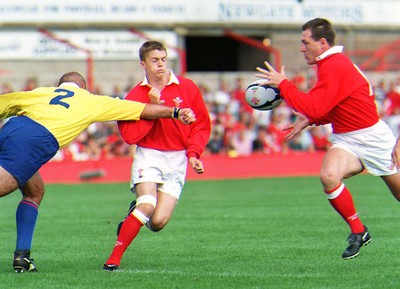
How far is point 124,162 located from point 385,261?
13.3m

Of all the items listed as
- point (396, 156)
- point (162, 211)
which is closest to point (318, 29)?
point (396, 156)

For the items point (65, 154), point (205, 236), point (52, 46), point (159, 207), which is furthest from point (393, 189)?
point (52, 46)

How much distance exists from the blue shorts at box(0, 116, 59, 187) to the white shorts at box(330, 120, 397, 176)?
102 inches

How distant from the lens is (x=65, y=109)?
29.1 ft

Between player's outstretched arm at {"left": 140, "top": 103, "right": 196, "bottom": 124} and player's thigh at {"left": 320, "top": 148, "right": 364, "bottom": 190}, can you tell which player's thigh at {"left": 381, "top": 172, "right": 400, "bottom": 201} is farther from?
player's outstretched arm at {"left": 140, "top": 103, "right": 196, "bottom": 124}

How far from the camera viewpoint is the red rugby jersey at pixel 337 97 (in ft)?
28.8

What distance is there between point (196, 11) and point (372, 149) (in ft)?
66.1

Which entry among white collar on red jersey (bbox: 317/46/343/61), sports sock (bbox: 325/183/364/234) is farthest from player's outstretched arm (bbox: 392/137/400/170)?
white collar on red jersey (bbox: 317/46/343/61)

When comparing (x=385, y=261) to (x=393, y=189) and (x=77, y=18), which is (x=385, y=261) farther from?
(x=77, y=18)

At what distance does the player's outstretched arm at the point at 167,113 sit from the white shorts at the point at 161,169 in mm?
518

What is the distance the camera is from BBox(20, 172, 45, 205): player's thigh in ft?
30.0

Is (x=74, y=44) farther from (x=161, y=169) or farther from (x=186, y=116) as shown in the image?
(x=186, y=116)

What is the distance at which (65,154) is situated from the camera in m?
22.6

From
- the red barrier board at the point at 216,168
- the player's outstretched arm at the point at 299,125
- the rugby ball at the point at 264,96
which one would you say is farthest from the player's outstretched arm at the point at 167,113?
the red barrier board at the point at 216,168
